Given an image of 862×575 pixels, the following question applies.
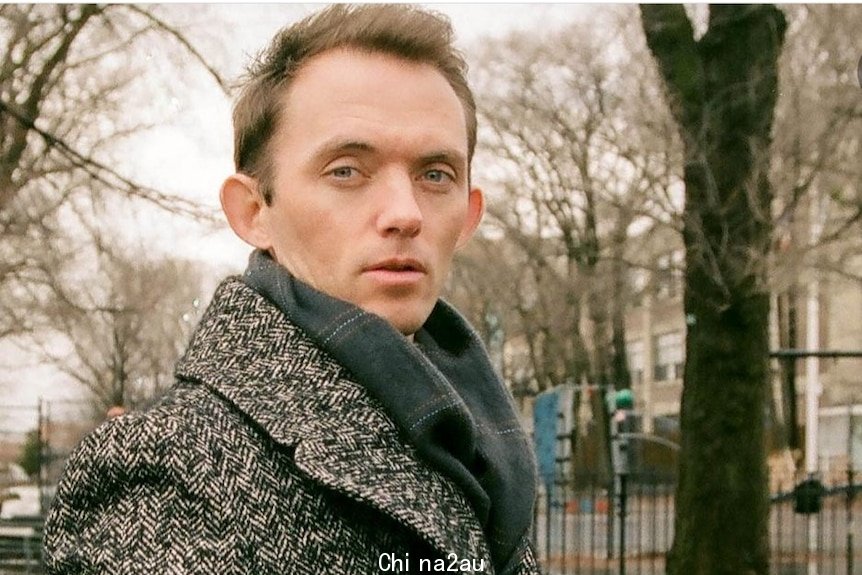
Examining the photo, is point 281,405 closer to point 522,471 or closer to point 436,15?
point 522,471

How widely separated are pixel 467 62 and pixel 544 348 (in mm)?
30073

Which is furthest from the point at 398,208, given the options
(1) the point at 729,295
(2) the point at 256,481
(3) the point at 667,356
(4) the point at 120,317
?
(3) the point at 667,356

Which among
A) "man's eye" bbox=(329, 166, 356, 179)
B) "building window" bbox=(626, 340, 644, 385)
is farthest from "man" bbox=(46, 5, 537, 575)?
"building window" bbox=(626, 340, 644, 385)

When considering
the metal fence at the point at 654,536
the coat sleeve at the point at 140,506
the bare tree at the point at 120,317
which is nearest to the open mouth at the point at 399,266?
the coat sleeve at the point at 140,506

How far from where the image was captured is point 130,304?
35.8 ft

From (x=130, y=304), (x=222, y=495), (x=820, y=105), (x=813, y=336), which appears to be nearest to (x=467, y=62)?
(x=222, y=495)

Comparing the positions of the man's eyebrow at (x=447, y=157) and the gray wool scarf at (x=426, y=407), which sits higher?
the man's eyebrow at (x=447, y=157)

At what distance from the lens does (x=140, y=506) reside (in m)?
1.27

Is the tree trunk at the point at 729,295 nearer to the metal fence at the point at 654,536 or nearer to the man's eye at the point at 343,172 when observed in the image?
the metal fence at the point at 654,536

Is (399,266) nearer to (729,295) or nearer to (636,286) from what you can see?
(729,295)

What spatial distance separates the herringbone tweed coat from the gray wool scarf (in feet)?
0.06

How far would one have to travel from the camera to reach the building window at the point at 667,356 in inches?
1896

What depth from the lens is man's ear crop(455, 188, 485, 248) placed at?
1.66m

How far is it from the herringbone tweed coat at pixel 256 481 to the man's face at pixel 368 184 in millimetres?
106
